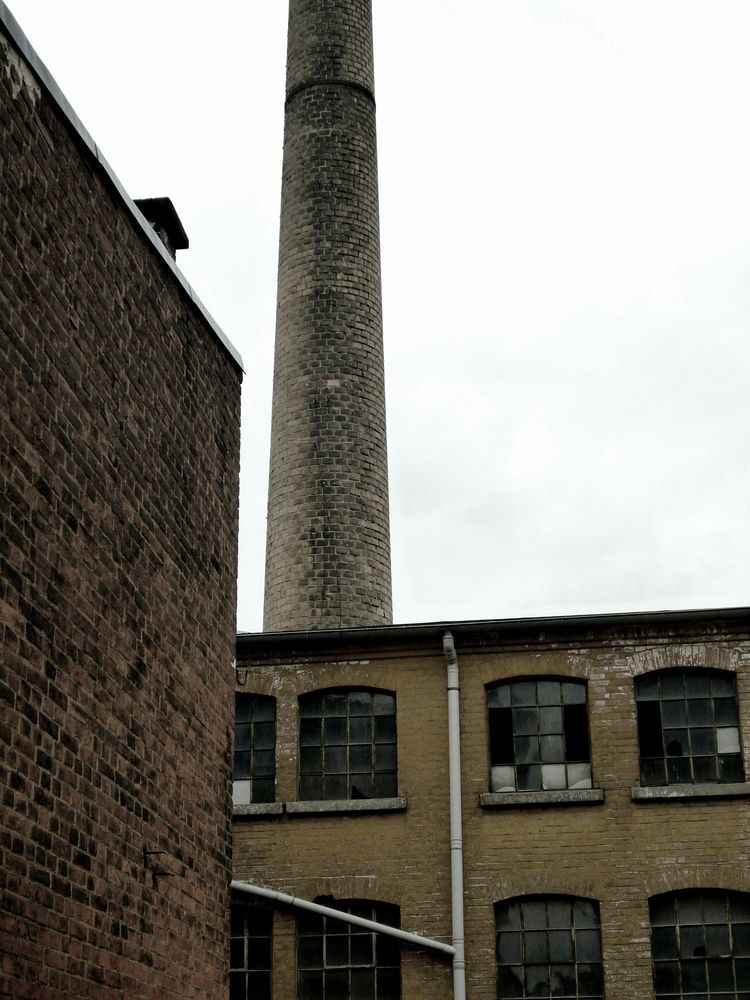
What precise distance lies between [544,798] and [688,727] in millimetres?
2051

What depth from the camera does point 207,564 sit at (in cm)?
898

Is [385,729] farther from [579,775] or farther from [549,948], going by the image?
[549,948]

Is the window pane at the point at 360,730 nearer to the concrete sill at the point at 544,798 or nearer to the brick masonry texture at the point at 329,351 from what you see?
the concrete sill at the point at 544,798

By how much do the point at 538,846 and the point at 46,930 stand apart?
11106 millimetres

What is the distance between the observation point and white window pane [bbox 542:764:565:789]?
17031 mm

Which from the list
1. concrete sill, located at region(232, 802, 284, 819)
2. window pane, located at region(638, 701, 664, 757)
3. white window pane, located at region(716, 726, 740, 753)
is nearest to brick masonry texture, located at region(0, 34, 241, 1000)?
concrete sill, located at region(232, 802, 284, 819)

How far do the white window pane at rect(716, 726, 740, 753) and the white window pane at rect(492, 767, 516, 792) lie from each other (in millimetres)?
2586

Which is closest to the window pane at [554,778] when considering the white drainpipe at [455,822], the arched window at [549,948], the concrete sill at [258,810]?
the white drainpipe at [455,822]

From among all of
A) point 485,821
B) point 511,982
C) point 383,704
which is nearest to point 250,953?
point 511,982

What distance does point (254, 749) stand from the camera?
17.8 metres

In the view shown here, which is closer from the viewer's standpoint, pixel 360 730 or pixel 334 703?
pixel 360 730

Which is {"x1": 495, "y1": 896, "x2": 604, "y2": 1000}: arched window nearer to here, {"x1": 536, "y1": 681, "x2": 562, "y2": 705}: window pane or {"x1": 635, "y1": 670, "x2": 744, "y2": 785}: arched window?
{"x1": 635, "y1": 670, "x2": 744, "y2": 785}: arched window

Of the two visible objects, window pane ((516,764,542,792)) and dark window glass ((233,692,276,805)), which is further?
dark window glass ((233,692,276,805))

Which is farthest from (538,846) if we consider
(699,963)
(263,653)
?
(263,653)
